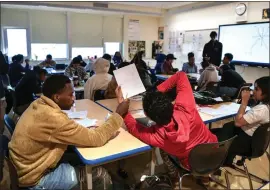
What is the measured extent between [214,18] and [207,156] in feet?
18.5

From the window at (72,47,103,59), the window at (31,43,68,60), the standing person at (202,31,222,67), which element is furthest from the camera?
the window at (72,47,103,59)

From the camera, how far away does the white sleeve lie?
5.66 ft

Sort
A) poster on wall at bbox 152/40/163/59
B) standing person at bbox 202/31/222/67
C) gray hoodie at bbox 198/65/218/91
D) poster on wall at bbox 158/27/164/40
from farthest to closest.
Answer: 1. poster on wall at bbox 152/40/163/59
2. poster on wall at bbox 158/27/164/40
3. standing person at bbox 202/31/222/67
4. gray hoodie at bbox 198/65/218/91

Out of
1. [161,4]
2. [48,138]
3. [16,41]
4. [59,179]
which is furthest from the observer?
[161,4]

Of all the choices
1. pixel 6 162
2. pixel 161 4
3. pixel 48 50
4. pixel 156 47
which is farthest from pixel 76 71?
pixel 156 47

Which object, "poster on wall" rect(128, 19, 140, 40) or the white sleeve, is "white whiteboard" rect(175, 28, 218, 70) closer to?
"poster on wall" rect(128, 19, 140, 40)

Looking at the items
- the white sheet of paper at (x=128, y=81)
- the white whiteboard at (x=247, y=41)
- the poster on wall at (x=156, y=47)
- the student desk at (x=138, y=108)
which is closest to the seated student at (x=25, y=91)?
the student desk at (x=138, y=108)

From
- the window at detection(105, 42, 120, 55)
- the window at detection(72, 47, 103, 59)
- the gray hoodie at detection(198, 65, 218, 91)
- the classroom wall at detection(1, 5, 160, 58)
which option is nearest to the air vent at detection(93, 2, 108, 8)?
the classroom wall at detection(1, 5, 160, 58)

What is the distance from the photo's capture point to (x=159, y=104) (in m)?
1.29

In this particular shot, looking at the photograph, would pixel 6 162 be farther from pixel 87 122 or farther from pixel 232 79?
pixel 232 79

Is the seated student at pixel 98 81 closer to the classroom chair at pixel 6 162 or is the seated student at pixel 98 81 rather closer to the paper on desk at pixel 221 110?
the paper on desk at pixel 221 110

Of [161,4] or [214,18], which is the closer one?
[214,18]

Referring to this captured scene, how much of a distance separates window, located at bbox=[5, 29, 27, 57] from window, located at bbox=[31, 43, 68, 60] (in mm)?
274

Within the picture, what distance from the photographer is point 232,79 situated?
12.1ft
